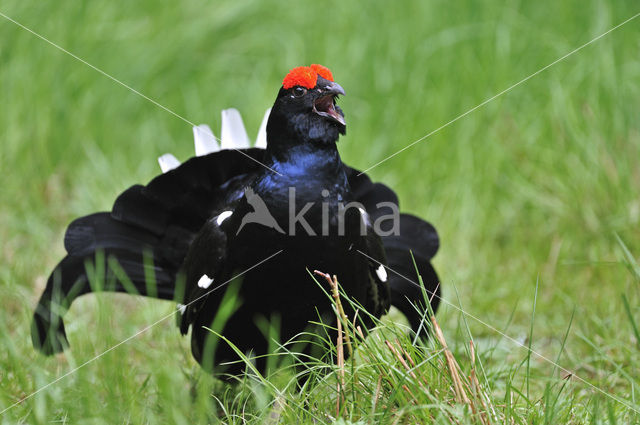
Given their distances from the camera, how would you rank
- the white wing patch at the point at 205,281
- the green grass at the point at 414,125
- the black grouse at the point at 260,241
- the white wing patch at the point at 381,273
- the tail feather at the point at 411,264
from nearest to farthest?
the black grouse at the point at 260,241
the white wing patch at the point at 205,281
the white wing patch at the point at 381,273
the tail feather at the point at 411,264
the green grass at the point at 414,125

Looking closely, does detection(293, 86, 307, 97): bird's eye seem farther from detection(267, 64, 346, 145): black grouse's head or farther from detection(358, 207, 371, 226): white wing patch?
detection(358, 207, 371, 226): white wing patch

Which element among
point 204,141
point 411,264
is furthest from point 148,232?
point 411,264

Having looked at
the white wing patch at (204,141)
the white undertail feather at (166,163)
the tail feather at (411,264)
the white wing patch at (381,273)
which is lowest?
the tail feather at (411,264)

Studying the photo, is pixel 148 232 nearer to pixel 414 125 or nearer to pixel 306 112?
pixel 306 112

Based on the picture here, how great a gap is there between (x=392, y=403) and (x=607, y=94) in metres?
3.30

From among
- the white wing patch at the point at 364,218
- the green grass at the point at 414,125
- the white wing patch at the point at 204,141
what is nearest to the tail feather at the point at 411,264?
the green grass at the point at 414,125

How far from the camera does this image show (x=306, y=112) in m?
2.48

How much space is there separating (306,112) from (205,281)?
2.19 feet

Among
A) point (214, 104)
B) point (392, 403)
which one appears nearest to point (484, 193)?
point (214, 104)

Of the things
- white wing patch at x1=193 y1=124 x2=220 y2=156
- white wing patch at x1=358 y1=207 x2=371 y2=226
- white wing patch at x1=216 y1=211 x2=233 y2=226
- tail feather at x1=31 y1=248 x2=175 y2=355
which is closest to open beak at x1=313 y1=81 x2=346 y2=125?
white wing patch at x1=358 y1=207 x2=371 y2=226

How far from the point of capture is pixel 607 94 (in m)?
4.74

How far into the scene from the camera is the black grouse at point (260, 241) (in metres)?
2.45

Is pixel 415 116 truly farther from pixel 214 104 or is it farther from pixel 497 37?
pixel 214 104

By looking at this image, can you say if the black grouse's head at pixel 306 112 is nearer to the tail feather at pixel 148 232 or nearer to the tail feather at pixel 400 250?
the tail feather at pixel 148 232
